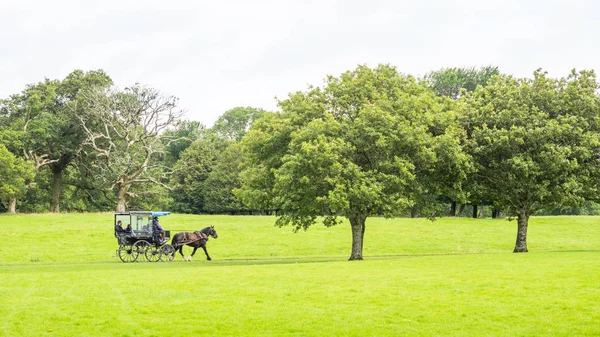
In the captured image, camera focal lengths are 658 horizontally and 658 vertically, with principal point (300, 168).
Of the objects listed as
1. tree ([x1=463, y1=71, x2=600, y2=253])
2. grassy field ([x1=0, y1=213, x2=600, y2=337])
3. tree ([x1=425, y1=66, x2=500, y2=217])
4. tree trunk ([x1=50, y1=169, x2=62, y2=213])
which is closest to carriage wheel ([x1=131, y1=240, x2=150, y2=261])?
grassy field ([x1=0, y1=213, x2=600, y2=337])

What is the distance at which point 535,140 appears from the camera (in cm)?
3709

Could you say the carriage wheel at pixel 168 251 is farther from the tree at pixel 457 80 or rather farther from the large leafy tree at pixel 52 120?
the tree at pixel 457 80

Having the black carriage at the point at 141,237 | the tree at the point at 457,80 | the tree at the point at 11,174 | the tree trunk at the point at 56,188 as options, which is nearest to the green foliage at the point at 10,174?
the tree at the point at 11,174

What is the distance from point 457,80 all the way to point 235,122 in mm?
46996

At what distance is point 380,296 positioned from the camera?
62.4ft

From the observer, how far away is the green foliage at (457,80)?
93188 mm

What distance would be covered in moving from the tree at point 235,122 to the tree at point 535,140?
274 ft

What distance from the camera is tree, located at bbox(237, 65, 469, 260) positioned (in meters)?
33.9

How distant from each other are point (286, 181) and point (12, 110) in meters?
51.6

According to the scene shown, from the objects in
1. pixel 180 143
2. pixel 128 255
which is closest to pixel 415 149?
pixel 128 255

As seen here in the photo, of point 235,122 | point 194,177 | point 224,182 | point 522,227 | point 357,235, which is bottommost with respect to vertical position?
point 357,235

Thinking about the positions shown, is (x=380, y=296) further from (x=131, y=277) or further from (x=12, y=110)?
(x=12, y=110)

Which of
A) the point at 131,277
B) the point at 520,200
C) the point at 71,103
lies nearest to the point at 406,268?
the point at 131,277

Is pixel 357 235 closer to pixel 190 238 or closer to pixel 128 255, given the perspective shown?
pixel 190 238
